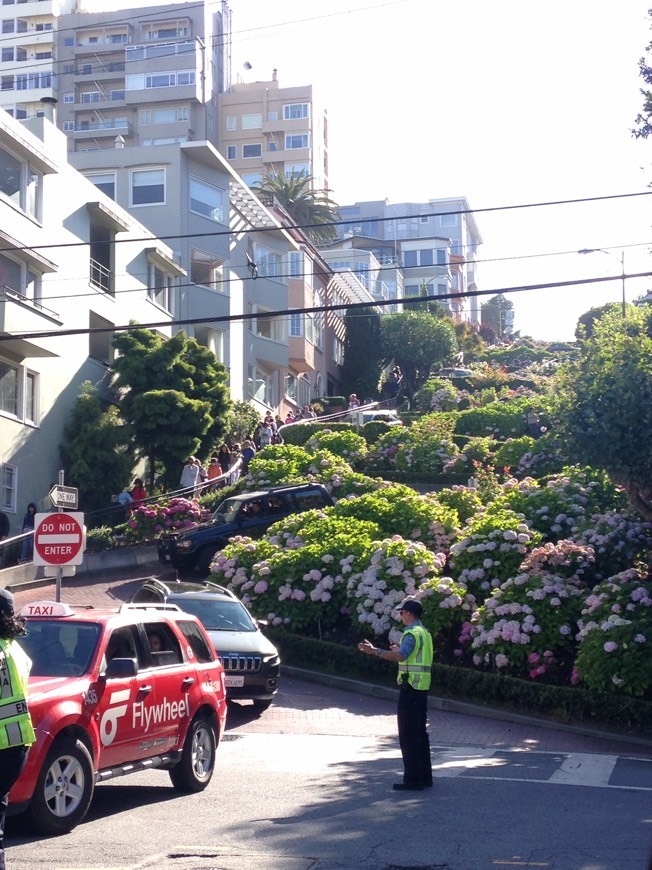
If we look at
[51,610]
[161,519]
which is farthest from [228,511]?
[51,610]

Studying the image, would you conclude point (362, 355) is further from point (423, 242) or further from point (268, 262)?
point (423, 242)

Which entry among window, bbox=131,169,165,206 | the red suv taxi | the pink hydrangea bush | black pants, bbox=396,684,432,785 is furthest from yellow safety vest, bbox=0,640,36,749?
window, bbox=131,169,165,206

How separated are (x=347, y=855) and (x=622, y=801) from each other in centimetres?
327

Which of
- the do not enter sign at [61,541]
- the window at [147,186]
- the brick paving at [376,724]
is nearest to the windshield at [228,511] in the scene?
the brick paving at [376,724]

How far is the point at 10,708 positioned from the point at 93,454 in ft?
85.6

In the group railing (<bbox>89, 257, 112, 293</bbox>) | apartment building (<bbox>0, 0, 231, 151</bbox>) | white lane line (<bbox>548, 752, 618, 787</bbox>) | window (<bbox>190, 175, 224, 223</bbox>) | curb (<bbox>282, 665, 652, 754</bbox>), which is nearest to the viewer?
white lane line (<bbox>548, 752, 618, 787</bbox>)

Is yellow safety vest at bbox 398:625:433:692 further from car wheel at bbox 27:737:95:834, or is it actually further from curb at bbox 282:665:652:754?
curb at bbox 282:665:652:754

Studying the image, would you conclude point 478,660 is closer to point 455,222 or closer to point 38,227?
point 38,227

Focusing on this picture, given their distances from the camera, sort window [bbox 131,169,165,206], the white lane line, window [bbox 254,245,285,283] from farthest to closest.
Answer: window [bbox 254,245,285,283]
window [bbox 131,169,165,206]
the white lane line

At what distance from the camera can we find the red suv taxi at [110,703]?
844 cm

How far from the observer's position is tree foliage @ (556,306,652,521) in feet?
56.0

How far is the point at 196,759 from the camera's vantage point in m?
10.6

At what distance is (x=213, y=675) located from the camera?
11.2 m

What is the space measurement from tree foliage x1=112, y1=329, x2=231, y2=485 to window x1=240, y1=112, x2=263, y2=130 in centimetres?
6160
